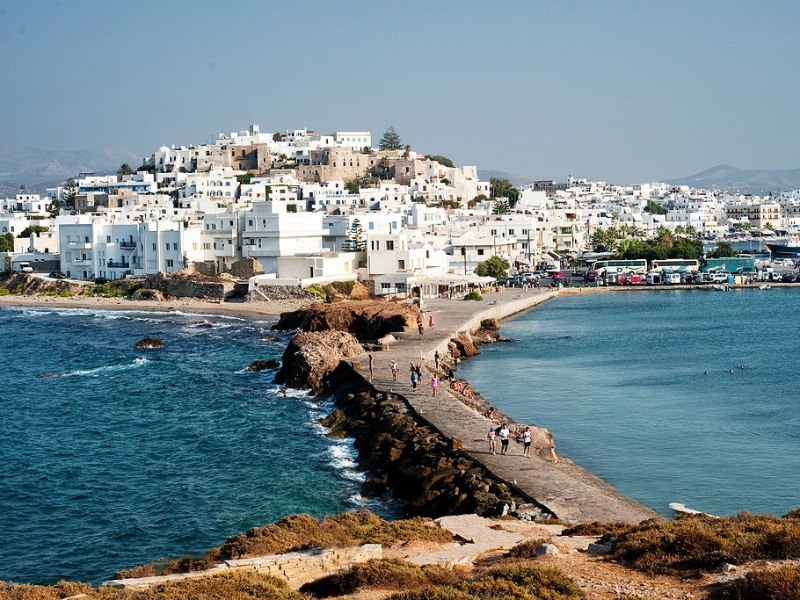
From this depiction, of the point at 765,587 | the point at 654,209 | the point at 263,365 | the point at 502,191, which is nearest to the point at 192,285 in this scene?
the point at 263,365

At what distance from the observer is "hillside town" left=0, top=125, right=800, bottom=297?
191ft

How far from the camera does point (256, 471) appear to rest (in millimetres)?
21297

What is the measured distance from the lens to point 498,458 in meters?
19.5

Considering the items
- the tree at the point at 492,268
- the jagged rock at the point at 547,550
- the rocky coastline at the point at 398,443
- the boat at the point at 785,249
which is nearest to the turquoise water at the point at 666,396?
the rocky coastline at the point at 398,443

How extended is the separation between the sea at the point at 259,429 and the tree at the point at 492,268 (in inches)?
753

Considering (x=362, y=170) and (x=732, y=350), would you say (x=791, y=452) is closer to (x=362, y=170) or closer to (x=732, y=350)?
(x=732, y=350)

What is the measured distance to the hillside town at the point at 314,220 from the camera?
58156mm

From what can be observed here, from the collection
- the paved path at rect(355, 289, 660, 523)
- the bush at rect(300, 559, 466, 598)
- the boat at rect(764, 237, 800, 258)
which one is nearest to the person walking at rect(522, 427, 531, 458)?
the paved path at rect(355, 289, 660, 523)

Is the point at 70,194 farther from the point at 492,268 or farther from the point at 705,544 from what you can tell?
the point at 705,544

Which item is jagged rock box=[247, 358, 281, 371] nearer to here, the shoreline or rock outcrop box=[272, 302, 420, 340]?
the shoreline

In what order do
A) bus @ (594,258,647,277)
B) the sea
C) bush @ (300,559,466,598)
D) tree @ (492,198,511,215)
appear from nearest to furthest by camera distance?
bush @ (300,559,466,598), the sea, bus @ (594,258,647,277), tree @ (492,198,511,215)

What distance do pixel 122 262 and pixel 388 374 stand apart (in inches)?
1562

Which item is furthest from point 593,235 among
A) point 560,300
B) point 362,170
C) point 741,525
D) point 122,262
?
point 741,525

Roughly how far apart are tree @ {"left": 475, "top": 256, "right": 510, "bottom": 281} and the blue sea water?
28425 mm
